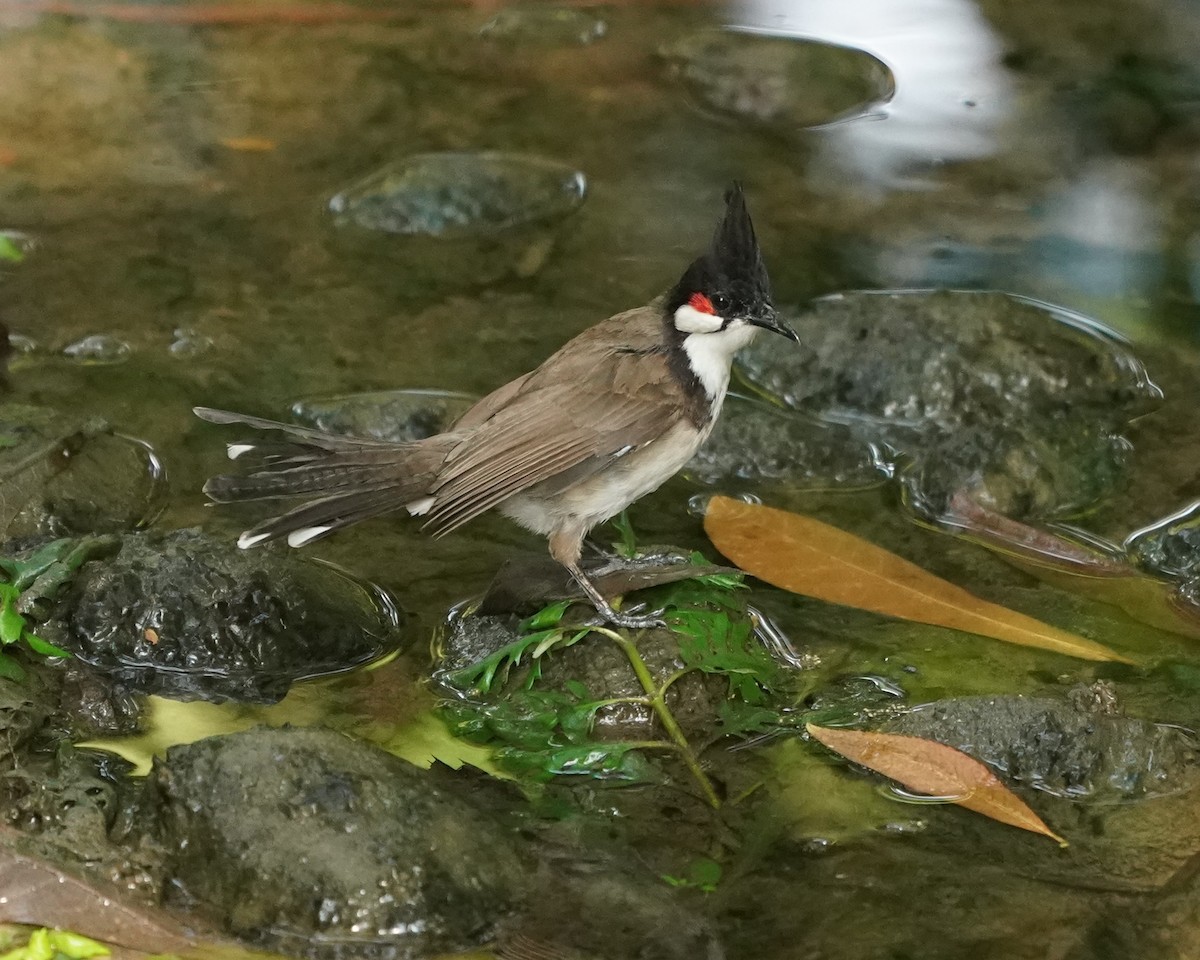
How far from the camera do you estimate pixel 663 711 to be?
338cm

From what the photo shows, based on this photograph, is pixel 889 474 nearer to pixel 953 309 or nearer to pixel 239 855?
pixel 953 309

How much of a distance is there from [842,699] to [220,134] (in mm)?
4044

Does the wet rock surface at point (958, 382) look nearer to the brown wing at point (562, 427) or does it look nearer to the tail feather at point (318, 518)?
the brown wing at point (562, 427)

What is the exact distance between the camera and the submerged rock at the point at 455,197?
578 centimetres

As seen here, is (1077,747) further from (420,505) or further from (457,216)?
(457,216)

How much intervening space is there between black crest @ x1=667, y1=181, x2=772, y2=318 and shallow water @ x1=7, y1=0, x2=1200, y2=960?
76 cm

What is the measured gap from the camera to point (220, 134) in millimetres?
6359

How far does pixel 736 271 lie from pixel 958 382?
4.28 ft

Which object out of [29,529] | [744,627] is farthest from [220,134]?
[744,627]

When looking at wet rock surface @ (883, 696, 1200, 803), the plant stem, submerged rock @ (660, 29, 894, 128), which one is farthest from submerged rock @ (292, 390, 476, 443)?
submerged rock @ (660, 29, 894, 128)

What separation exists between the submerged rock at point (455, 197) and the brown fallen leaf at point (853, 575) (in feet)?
6.44

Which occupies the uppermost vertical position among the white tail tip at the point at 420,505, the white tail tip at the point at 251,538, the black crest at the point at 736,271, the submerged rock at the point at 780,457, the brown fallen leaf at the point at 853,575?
the black crest at the point at 736,271

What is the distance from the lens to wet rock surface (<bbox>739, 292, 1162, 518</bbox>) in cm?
455

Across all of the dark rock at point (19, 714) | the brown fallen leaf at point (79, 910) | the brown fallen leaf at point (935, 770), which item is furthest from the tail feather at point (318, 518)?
the brown fallen leaf at point (935, 770)
